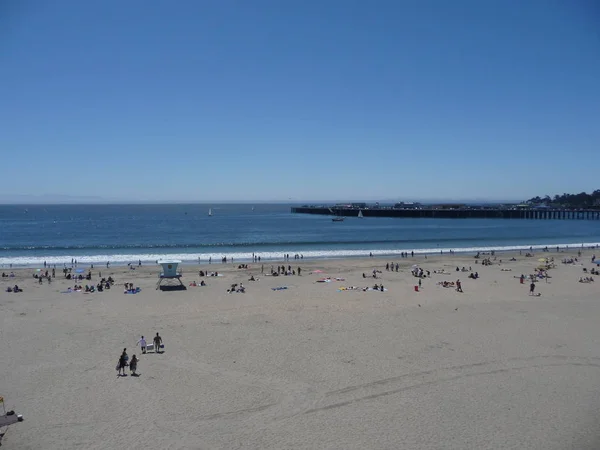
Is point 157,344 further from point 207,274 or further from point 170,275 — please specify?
point 207,274

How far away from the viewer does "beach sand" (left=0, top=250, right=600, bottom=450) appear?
30.6 ft

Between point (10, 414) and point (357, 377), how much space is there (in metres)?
7.70

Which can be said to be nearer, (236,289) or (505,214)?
(236,289)

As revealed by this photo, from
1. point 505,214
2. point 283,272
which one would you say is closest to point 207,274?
point 283,272

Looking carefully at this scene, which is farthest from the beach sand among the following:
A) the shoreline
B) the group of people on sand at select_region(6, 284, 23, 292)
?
the shoreline

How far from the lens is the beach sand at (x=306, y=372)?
367 inches

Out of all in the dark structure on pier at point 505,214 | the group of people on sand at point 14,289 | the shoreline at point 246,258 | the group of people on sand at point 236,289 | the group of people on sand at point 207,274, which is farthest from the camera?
the dark structure on pier at point 505,214

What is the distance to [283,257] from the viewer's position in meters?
41.2

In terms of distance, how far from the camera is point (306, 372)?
491 inches

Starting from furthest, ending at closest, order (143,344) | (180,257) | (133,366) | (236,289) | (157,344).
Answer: (180,257) → (236,289) → (157,344) → (143,344) → (133,366)

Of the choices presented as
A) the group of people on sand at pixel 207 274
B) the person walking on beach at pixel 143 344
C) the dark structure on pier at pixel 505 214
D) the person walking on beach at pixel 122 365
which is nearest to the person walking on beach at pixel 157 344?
the person walking on beach at pixel 143 344

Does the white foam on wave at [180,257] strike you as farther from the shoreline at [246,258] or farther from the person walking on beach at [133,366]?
the person walking on beach at [133,366]

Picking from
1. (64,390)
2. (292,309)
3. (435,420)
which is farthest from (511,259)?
(64,390)

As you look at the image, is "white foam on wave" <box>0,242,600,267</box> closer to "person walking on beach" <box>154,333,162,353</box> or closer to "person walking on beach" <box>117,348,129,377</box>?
"person walking on beach" <box>154,333,162,353</box>
